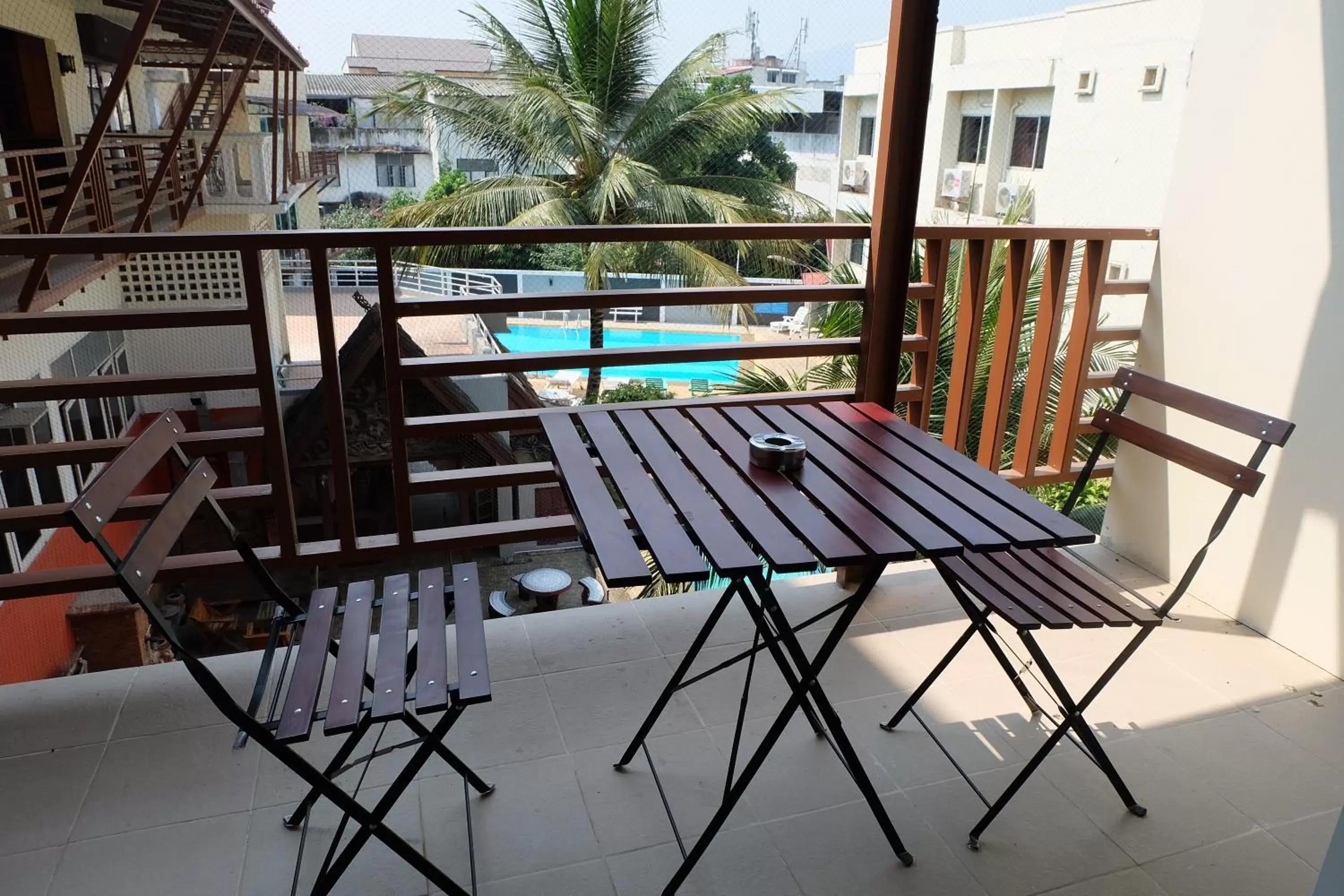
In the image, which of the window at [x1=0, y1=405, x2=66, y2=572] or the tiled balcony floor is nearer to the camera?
the tiled balcony floor

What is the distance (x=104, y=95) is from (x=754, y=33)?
6.92 metres

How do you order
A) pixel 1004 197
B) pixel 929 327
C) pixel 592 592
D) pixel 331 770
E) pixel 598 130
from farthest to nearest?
pixel 598 130 → pixel 1004 197 → pixel 592 592 → pixel 929 327 → pixel 331 770

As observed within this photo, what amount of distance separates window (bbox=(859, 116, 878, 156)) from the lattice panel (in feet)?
21.2

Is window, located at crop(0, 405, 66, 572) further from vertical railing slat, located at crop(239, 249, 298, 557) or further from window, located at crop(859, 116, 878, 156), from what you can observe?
window, located at crop(859, 116, 878, 156)

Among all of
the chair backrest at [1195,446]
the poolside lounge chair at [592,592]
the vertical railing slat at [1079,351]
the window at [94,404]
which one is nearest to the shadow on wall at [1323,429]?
the chair backrest at [1195,446]

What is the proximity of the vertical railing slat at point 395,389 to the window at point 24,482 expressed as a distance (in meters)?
3.20

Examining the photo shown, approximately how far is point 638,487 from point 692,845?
808 mm

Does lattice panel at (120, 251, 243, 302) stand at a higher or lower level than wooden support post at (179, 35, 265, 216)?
lower

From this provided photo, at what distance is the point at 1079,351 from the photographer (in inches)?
137

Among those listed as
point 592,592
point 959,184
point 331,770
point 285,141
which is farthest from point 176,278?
point 331,770

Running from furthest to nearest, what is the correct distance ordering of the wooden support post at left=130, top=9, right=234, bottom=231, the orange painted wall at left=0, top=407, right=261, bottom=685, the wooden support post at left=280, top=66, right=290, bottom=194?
the wooden support post at left=280, top=66, right=290, bottom=194
the wooden support post at left=130, top=9, right=234, bottom=231
the orange painted wall at left=0, top=407, right=261, bottom=685

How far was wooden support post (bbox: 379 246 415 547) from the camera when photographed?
2.64m

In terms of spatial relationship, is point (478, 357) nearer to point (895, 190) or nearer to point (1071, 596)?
point (895, 190)

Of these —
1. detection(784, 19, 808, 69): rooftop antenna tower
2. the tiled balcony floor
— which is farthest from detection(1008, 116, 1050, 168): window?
the tiled balcony floor
